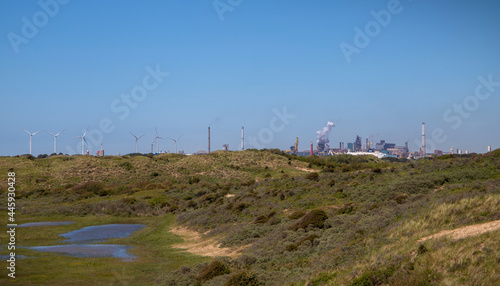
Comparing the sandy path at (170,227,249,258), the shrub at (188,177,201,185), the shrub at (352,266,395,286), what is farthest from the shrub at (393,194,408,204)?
the shrub at (188,177,201,185)

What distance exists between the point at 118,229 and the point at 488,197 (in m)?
34.4

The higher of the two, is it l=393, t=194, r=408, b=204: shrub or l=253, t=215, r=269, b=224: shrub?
l=393, t=194, r=408, b=204: shrub

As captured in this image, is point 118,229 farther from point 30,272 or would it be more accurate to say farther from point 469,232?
point 469,232

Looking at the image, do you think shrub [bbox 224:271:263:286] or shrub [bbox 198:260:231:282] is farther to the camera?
shrub [bbox 198:260:231:282]

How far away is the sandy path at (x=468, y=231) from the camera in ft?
59.6

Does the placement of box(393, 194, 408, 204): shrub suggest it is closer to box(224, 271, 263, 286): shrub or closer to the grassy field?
the grassy field

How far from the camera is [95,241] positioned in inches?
1486

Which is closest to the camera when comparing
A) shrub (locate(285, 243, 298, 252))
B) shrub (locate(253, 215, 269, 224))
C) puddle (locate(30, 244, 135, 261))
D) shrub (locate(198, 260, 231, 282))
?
shrub (locate(198, 260, 231, 282))

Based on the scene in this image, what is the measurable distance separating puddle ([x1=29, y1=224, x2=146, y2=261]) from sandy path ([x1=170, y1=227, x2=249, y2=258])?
449cm

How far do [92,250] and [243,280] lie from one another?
1738 centimetres

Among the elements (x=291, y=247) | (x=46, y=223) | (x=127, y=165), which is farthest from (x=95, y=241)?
(x=127, y=165)

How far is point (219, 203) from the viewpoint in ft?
174

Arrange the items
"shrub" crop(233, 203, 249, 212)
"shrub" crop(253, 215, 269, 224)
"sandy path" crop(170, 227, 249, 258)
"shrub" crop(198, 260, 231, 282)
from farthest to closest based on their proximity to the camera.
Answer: "shrub" crop(233, 203, 249, 212) → "shrub" crop(253, 215, 269, 224) → "sandy path" crop(170, 227, 249, 258) → "shrub" crop(198, 260, 231, 282)

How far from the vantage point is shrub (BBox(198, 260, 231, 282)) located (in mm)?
21406
